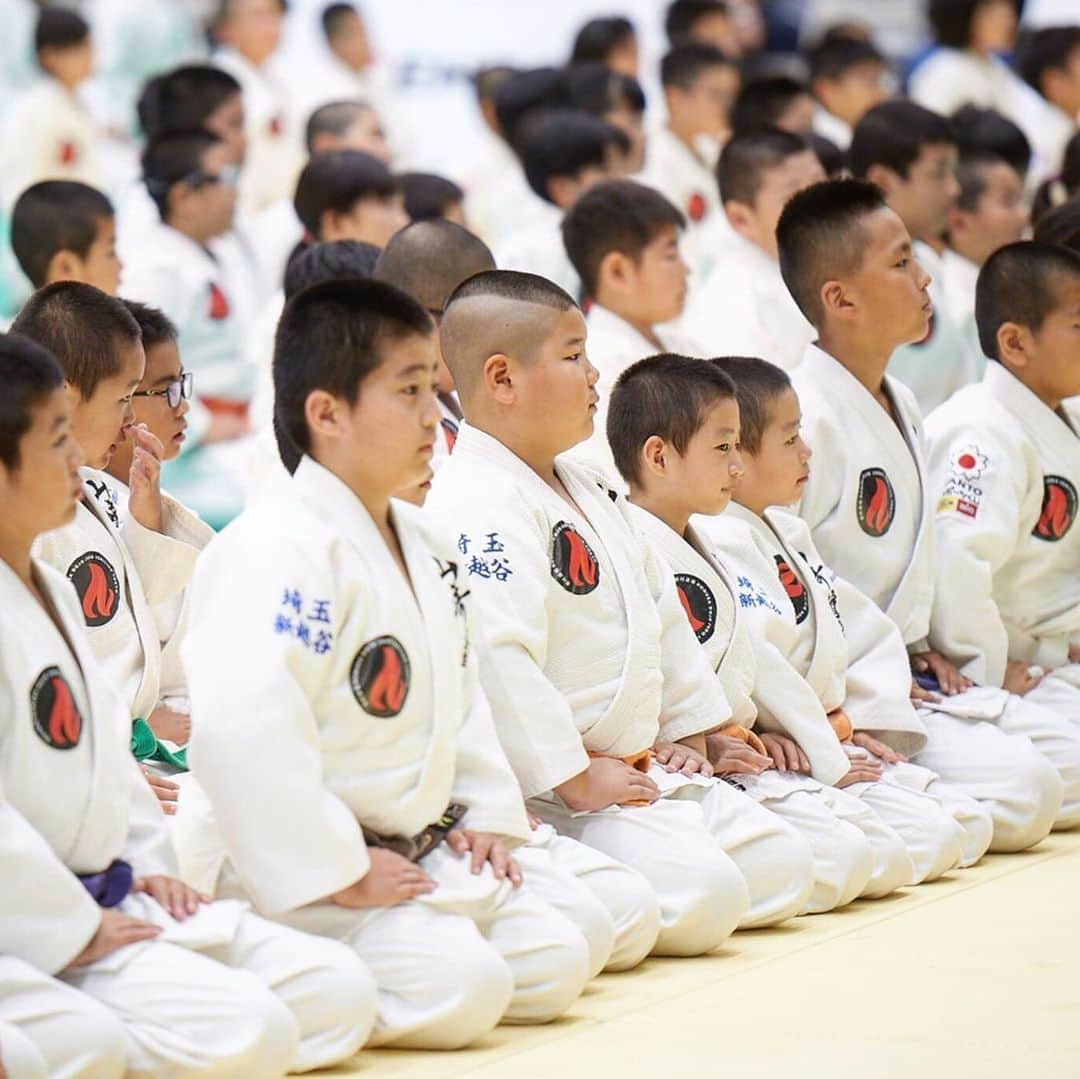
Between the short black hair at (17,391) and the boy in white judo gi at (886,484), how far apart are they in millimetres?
2090

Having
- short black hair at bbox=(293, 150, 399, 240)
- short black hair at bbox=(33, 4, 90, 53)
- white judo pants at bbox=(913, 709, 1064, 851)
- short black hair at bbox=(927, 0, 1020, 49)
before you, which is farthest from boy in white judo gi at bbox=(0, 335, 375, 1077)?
short black hair at bbox=(927, 0, 1020, 49)

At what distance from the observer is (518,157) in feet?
30.5

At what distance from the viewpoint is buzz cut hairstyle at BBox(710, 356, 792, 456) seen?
14.3 ft

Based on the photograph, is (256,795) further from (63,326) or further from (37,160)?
(37,160)

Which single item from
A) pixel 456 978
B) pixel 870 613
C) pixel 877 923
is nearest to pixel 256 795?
pixel 456 978

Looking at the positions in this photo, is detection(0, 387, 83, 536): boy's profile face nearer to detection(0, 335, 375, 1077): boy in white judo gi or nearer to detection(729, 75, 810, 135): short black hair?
detection(0, 335, 375, 1077): boy in white judo gi

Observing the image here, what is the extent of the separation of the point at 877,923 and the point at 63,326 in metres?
1.72

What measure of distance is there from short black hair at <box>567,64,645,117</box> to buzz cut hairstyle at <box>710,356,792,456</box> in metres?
4.49

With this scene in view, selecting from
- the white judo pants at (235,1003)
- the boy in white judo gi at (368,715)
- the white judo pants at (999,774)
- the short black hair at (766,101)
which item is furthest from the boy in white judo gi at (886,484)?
the short black hair at (766,101)

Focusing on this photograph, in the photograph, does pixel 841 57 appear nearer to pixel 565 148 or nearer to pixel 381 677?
pixel 565 148

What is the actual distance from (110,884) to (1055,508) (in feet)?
8.65

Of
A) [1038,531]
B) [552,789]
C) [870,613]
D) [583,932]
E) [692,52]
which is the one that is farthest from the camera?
[692,52]

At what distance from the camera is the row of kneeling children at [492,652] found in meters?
2.99

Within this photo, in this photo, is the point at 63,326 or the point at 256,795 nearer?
the point at 256,795
